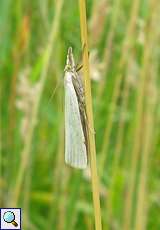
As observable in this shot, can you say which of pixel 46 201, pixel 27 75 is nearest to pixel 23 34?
pixel 27 75

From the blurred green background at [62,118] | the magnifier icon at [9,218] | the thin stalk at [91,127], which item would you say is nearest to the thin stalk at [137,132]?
the blurred green background at [62,118]

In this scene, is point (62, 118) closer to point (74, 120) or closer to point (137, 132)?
point (137, 132)

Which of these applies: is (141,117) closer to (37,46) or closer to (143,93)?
(143,93)

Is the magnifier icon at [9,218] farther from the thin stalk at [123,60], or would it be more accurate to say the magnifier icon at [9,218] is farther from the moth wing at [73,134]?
the thin stalk at [123,60]

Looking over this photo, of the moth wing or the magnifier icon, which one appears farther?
the magnifier icon

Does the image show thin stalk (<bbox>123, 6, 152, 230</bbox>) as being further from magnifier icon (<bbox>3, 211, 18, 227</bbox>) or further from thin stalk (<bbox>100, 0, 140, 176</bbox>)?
magnifier icon (<bbox>3, 211, 18, 227</bbox>)

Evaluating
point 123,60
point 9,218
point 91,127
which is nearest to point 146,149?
point 123,60

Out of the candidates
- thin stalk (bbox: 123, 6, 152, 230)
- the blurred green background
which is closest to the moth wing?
the blurred green background
